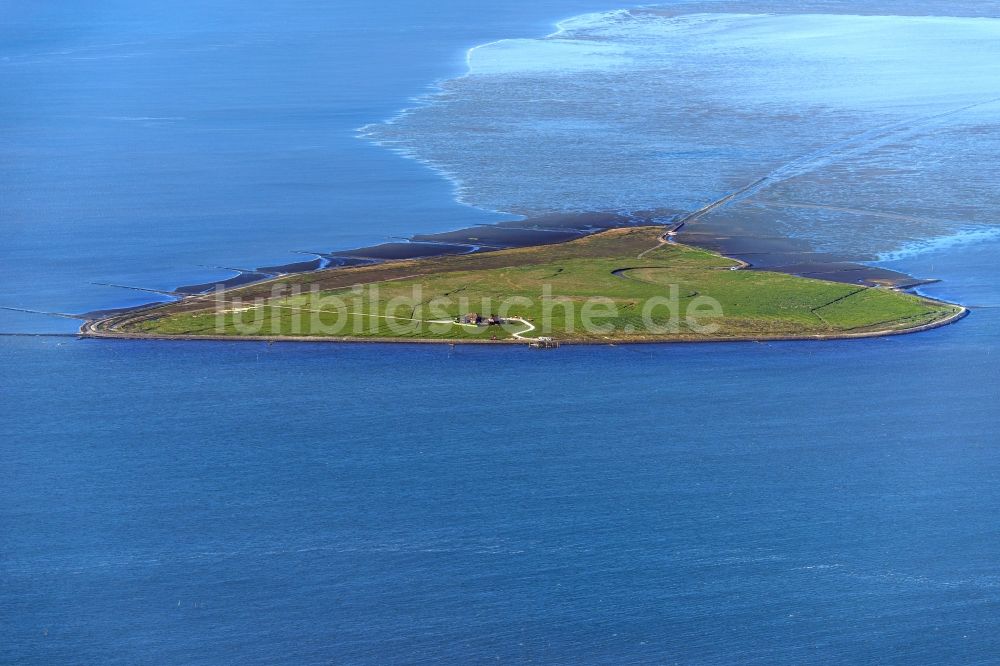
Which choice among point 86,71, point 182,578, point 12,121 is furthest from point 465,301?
point 86,71

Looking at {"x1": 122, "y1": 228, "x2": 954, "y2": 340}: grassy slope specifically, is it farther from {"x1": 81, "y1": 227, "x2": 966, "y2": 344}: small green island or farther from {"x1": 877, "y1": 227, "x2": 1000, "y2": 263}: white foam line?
{"x1": 877, "y1": 227, "x2": 1000, "y2": 263}: white foam line

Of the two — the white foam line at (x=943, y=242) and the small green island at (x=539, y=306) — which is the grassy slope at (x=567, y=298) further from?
the white foam line at (x=943, y=242)

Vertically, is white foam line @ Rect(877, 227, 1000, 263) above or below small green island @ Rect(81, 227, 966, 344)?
above

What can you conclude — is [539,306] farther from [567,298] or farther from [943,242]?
[943,242]

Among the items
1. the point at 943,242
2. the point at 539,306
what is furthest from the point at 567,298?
the point at 943,242

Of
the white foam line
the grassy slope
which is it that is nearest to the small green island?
the grassy slope

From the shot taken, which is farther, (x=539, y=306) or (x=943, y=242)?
(x=943, y=242)
